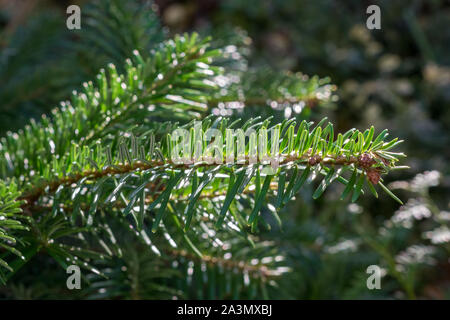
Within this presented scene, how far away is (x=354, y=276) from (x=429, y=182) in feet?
0.55

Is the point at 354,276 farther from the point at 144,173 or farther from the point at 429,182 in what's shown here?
the point at 144,173

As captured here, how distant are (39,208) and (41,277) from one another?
0.42 feet

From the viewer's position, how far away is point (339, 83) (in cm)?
107

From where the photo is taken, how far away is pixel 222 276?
0.42m

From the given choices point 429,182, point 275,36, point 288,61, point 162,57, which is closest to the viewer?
point 162,57

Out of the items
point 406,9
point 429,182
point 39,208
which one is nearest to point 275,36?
point 406,9

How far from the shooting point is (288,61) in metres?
1.00

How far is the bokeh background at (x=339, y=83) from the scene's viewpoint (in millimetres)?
540

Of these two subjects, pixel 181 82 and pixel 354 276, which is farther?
pixel 354 276

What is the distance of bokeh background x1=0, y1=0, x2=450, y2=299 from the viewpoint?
0.54 meters

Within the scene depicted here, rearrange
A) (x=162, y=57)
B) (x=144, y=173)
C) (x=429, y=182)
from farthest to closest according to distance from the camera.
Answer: (x=429, y=182) < (x=162, y=57) < (x=144, y=173)
